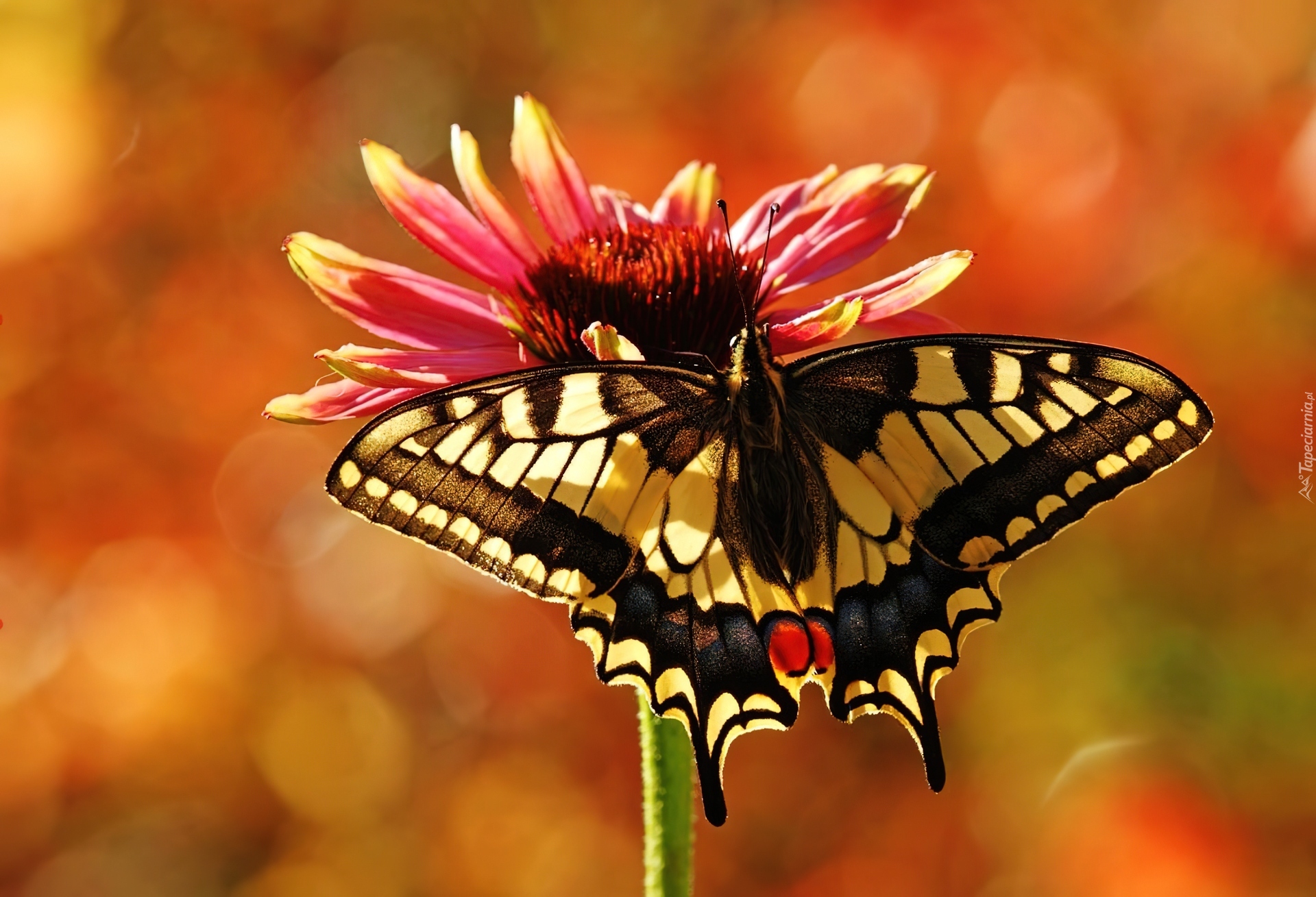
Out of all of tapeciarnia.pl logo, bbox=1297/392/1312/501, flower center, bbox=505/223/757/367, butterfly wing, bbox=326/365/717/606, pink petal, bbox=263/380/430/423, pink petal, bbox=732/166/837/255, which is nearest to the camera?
butterfly wing, bbox=326/365/717/606

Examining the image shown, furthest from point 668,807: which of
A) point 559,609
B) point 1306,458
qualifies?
point 1306,458

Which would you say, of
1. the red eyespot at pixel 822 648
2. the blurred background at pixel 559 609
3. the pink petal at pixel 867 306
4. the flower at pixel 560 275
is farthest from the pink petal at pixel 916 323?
the blurred background at pixel 559 609

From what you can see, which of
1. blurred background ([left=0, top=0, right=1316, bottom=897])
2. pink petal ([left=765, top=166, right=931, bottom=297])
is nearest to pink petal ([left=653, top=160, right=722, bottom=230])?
pink petal ([left=765, top=166, right=931, bottom=297])

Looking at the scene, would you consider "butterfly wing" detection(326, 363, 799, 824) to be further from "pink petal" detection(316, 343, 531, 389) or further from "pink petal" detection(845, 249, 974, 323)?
"pink petal" detection(845, 249, 974, 323)

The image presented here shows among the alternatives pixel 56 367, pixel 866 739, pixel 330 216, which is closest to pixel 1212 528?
pixel 866 739

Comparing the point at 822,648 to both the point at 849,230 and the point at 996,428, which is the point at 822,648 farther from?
the point at 849,230

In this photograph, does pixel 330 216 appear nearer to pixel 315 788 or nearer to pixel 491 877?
pixel 315 788

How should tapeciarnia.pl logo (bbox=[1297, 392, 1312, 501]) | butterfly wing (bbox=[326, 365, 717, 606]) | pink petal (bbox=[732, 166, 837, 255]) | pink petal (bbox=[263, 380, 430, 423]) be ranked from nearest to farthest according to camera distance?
butterfly wing (bbox=[326, 365, 717, 606]), pink petal (bbox=[263, 380, 430, 423]), pink petal (bbox=[732, 166, 837, 255]), tapeciarnia.pl logo (bbox=[1297, 392, 1312, 501])

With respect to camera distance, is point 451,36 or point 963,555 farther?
point 451,36
